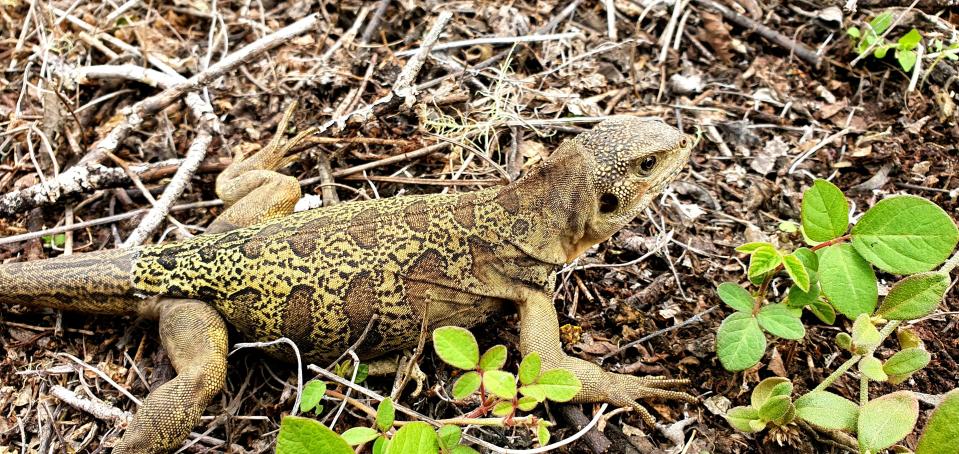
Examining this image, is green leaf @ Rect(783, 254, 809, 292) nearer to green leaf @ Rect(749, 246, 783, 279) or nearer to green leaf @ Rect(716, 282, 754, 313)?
green leaf @ Rect(749, 246, 783, 279)

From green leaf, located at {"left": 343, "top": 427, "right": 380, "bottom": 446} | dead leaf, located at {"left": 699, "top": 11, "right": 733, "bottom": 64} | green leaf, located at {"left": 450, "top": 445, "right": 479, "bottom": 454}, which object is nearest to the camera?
green leaf, located at {"left": 343, "top": 427, "right": 380, "bottom": 446}

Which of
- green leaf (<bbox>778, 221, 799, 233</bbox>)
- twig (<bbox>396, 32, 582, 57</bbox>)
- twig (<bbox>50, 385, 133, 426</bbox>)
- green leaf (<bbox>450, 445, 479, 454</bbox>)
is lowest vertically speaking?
twig (<bbox>50, 385, 133, 426</bbox>)

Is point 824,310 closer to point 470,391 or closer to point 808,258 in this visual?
Answer: point 808,258

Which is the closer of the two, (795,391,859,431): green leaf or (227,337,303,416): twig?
(795,391,859,431): green leaf

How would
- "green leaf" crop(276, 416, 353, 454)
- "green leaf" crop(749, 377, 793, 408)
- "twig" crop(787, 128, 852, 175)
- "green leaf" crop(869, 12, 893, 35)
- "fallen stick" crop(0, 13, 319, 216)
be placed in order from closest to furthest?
1. "green leaf" crop(276, 416, 353, 454)
2. "green leaf" crop(749, 377, 793, 408)
3. "fallen stick" crop(0, 13, 319, 216)
4. "twig" crop(787, 128, 852, 175)
5. "green leaf" crop(869, 12, 893, 35)

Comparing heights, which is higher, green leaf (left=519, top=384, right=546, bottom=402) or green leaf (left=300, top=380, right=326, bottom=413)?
green leaf (left=519, top=384, right=546, bottom=402)

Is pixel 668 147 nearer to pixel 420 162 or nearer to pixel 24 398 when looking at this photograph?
pixel 420 162

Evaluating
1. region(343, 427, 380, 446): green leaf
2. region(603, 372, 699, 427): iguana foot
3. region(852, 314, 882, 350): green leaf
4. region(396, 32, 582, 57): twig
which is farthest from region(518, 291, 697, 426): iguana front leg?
region(396, 32, 582, 57): twig

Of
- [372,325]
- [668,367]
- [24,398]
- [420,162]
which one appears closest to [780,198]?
[668,367]
